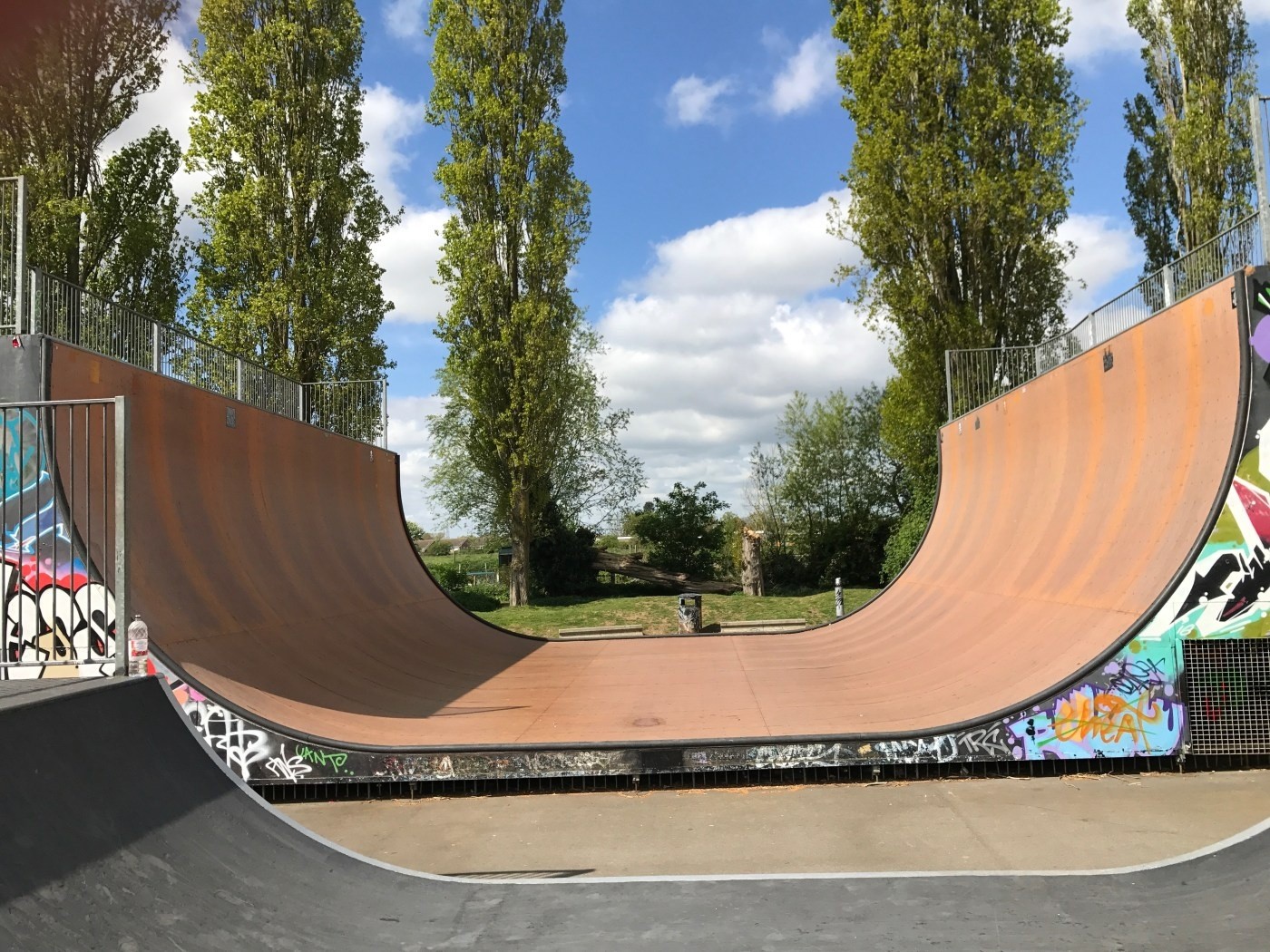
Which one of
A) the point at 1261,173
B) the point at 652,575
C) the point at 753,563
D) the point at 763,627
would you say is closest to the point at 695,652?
the point at 763,627

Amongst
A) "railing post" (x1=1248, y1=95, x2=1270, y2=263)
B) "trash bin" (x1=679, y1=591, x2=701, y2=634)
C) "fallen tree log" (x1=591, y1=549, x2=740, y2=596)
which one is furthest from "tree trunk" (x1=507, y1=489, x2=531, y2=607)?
"railing post" (x1=1248, y1=95, x2=1270, y2=263)

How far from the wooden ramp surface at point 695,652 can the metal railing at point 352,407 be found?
3732 millimetres

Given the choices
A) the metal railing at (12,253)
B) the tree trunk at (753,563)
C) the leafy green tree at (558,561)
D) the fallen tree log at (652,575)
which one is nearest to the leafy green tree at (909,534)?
the tree trunk at (753,563)

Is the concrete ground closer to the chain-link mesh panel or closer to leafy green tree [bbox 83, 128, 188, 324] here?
the chain-link mesh panel

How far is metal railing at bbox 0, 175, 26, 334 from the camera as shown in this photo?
684 centimetres

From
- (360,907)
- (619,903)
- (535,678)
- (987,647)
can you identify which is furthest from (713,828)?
(535,678)

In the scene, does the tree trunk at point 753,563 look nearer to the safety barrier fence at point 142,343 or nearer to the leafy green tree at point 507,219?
the leafy green tree at point 507,219

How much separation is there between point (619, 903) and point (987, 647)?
601cm

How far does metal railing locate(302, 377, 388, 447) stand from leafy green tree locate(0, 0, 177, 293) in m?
4.55

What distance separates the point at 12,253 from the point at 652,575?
926 inches

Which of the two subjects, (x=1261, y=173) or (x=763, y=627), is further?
(x=763, y=627)

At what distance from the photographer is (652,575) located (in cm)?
2966

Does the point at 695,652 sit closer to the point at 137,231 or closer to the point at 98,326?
the point at 98,326

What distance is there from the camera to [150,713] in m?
3.82
